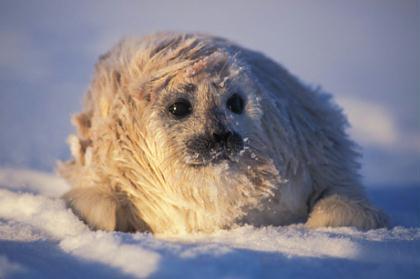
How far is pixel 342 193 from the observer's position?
2.81m

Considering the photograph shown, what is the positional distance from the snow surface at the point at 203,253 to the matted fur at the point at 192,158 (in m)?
0.19

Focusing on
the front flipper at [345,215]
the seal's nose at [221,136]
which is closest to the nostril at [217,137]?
the seal's nose at [221,136]

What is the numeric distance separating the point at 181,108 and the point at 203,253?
0.72 meters

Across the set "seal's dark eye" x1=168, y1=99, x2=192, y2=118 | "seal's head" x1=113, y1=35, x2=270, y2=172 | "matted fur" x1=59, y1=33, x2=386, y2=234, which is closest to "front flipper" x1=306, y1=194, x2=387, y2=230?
A: "matted fur" x1=59, y1=33, x2=386, y2=234

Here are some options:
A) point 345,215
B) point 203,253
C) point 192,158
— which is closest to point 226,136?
point 192,158

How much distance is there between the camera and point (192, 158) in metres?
2.25

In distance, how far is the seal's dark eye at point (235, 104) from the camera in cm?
238

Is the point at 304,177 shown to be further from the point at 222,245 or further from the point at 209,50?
the point at 222,245

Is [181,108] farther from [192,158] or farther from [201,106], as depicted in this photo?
[192,158]

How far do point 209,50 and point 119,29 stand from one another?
381cm

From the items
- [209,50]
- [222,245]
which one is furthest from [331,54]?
[222,245]

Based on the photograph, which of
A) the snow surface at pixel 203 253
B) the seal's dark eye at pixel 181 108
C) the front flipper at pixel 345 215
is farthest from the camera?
the front flipper at pixel 345 215

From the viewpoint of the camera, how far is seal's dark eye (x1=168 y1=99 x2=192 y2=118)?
2.33 meters

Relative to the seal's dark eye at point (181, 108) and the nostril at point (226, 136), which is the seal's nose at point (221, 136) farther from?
the seal's dark eye at point (181, 108)
